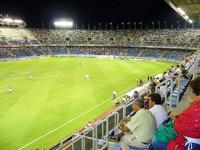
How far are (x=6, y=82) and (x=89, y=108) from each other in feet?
60.7

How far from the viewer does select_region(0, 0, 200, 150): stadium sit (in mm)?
6160

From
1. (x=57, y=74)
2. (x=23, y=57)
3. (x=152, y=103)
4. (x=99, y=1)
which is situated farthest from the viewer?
(x=99, y=1)

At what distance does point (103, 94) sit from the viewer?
1160 inches

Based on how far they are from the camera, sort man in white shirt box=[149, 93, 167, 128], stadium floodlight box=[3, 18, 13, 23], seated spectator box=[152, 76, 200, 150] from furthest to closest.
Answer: stadium floodlight box=[3, 18, 13, 23] < man in white shirt box=[149, 93, 167, 128] < seated spectator box=[152, 76, 200, 150]

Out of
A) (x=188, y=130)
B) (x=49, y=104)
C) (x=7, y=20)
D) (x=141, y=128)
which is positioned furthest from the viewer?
(x=7, y=20)

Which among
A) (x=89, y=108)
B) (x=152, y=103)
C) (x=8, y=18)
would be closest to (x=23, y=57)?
(x=8, y=18)

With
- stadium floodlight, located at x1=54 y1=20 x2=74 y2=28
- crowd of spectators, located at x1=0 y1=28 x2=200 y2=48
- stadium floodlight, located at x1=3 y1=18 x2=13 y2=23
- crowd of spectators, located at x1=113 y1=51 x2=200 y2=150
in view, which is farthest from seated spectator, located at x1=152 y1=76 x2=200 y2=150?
stadium floodlight, located at x1=54 y1=20 x2=74 y2=28

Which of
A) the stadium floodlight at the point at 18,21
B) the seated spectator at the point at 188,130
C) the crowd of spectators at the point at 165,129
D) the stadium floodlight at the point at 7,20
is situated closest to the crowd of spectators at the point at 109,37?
the stadium floodlight at the point at 18,21

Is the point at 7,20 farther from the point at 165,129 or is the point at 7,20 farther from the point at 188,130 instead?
the point at 188,130

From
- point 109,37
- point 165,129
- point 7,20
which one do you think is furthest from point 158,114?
point 7,20

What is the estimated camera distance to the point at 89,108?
2389cm

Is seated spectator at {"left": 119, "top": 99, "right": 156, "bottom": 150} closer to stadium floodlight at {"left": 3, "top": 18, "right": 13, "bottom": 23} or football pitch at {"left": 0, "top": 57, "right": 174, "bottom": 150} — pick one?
football pitch at {"left": 0, "top": 57, "right": 174, "bottom": 150}

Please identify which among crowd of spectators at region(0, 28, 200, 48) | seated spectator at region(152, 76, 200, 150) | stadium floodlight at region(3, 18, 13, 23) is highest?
stadium floodlight at region(3, 18, 13, 23)

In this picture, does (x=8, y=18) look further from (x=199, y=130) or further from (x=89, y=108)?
(x=199, y=130)
